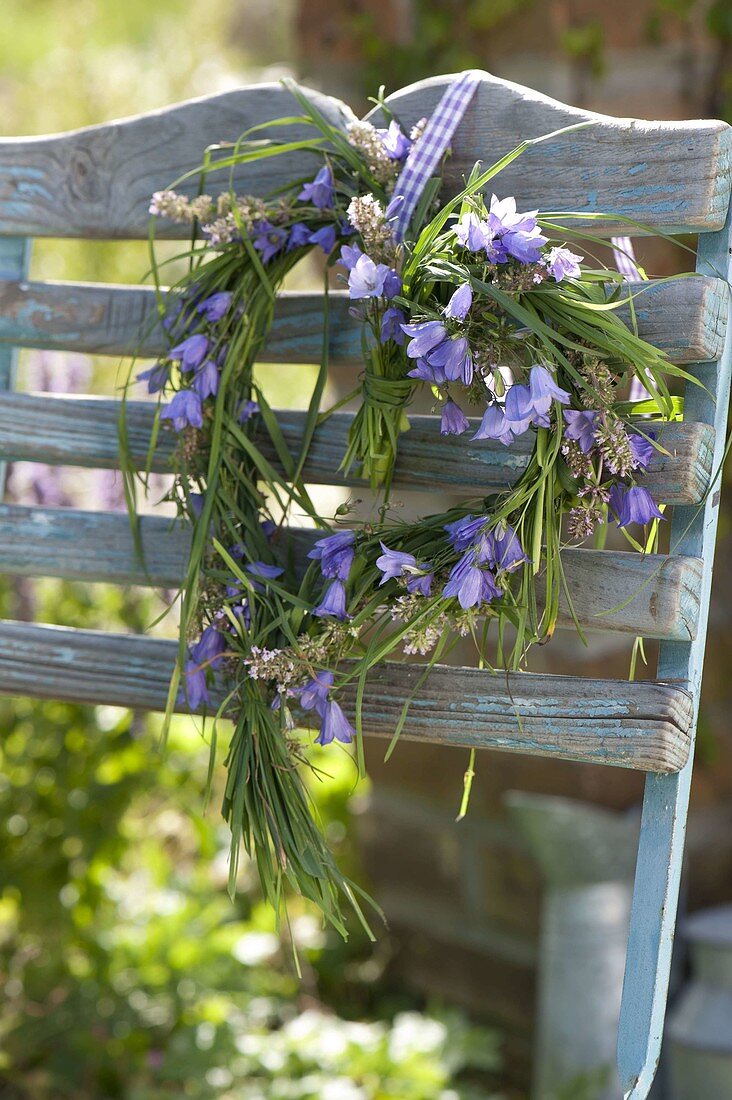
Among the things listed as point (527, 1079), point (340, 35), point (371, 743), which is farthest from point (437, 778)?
point (340, 35)

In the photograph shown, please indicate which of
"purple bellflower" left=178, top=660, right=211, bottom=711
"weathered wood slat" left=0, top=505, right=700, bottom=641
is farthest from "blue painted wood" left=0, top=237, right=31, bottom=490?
"purple bellflower" left=178, top=660, right=211, bottom=711

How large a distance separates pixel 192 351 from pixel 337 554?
23 centimetres

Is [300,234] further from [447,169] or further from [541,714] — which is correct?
[541,714]

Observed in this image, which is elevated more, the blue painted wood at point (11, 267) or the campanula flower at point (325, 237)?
the campanula flower at point (325, 237)

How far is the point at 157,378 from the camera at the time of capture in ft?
3.39

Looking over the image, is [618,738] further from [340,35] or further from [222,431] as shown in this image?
[340,35]

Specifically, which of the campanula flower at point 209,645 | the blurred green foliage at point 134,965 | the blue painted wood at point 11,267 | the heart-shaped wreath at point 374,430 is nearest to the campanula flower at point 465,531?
the heart-shaped wreath at point 374,430

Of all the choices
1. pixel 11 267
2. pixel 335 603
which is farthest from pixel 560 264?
pixel 11 267

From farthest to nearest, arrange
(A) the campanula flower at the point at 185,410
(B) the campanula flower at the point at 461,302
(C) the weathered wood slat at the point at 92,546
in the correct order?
(C) the weathered wood slat at the point at 92,546
(A) the campanula flower at the point at 185,410
(B) the campanula flower at the point at 461,302

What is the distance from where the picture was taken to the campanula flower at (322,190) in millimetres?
944

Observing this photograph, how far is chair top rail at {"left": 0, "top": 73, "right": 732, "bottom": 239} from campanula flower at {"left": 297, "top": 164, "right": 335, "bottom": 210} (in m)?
0.08

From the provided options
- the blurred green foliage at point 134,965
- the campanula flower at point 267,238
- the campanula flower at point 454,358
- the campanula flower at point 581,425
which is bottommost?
the blurred green foliage at point 134,965

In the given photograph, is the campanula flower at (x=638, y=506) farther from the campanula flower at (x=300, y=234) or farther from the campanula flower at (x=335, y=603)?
the campanula flower at (x=300, y=234)

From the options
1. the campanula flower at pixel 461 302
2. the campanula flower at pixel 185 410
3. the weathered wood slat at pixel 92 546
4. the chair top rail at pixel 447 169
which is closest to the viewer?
the campanula flower at pixel 461 302
